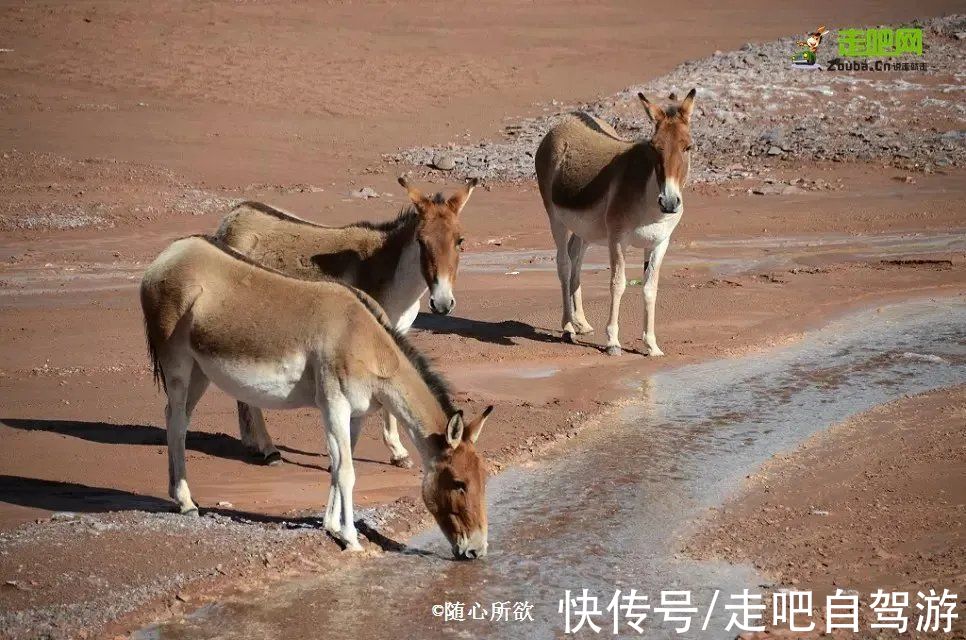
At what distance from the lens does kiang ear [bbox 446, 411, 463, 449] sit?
8.00m

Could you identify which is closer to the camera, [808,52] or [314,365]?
[314,365]

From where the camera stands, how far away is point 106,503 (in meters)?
9.48

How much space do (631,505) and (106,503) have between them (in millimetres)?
4045

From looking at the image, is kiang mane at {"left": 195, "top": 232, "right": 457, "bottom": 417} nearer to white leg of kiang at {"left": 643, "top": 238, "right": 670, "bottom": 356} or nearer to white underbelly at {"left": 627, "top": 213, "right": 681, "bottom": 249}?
white underbelly at {"left": 627, "top": 213, "right": 681, "bottom": 249}

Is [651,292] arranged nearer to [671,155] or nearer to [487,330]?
[671,155]

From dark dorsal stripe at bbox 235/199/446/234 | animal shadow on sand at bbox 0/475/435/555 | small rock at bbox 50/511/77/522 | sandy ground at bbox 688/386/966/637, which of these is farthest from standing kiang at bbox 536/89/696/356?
small rock at bbox 50/511/77/522

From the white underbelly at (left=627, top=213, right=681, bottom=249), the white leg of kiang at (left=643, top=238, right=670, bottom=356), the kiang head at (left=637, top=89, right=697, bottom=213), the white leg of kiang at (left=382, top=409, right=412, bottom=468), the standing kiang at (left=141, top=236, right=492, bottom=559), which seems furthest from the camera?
the white leg of kiang at (left=643, top=238, right=670, bottom=356)

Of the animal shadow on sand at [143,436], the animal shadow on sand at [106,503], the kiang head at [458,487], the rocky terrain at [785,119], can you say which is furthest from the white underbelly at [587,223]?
the rocky terrain at [785,119]

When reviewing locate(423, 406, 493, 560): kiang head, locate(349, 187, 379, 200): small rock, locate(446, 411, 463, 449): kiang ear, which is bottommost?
locate(349, 187, 379, 200): small rock

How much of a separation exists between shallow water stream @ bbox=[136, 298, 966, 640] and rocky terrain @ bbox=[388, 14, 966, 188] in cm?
1108

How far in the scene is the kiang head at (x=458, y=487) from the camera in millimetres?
8062

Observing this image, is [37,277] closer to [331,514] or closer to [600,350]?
[600,350]

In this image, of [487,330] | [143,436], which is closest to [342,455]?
[143,436]

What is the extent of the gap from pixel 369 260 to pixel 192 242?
5.65 feet
